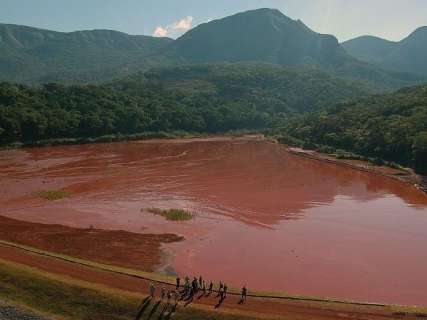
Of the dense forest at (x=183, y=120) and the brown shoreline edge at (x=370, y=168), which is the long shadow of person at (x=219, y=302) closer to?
the brown shoreline edge at (x=370, y=168)

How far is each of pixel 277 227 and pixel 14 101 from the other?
316ft

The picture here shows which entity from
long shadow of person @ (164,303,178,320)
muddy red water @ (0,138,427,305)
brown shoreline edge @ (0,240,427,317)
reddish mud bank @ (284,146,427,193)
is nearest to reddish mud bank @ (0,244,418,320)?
brown shoreline edge @ (0,240,427,317)

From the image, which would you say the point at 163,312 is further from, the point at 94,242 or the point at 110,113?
the point at 110,113

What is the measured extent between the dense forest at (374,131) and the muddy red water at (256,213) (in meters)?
10.7

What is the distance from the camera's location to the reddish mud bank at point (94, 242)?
39.0 m

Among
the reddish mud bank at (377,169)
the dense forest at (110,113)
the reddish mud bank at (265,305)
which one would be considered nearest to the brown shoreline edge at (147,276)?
the reddish mud bank at (265,305)

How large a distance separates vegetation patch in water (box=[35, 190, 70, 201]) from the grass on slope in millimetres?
30186

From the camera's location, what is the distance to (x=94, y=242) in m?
42.8

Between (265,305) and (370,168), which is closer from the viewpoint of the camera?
(265,305)

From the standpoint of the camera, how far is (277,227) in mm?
50531

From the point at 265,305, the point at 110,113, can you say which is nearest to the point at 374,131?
the point at 110,113

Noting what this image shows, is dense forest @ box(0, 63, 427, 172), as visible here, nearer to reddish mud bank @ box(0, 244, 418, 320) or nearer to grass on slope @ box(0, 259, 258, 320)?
reddish mud bank @ box(0, 244, 418, 320)

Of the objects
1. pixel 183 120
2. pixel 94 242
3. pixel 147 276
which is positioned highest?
pixel 183 120

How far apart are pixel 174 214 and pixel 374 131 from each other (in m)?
67.6
